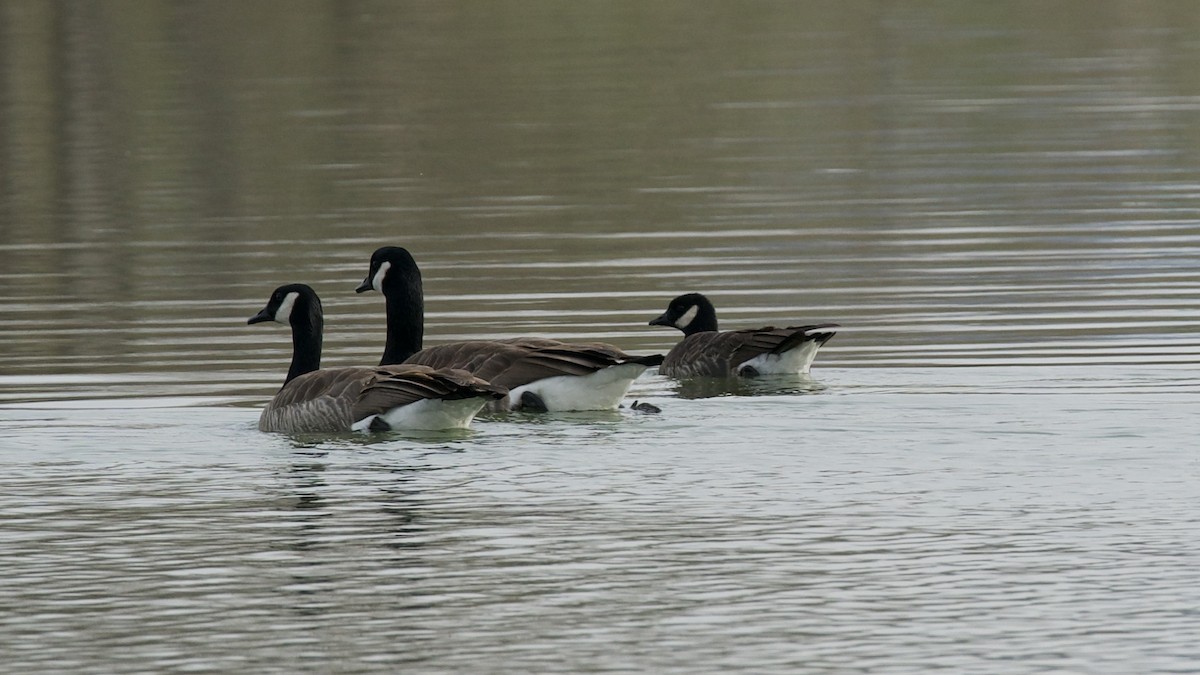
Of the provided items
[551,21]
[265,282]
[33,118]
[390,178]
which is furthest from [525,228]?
[551,21]

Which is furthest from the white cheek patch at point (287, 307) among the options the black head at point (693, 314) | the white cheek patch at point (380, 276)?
the black head at point (693, 314)

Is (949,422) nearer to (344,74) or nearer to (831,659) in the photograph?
(831,659)

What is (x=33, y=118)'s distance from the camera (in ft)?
162

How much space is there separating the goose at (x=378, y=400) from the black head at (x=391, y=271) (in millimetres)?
2382

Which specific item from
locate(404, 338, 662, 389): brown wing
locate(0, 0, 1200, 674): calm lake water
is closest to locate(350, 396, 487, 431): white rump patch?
locate(0, 0, 1200, 674): calm lake water

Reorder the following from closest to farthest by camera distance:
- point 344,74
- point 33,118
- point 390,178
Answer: point 390,178 → point 33,118 → point 344,74

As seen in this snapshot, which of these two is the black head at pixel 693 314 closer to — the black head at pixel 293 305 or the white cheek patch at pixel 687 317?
the white cheek patch at pixel 687 317

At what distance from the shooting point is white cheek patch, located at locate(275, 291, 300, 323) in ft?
55.7

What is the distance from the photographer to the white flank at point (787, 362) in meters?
17.8

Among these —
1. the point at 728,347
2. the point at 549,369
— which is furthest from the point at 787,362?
the point at 549,369

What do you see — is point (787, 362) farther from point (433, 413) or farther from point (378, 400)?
point (378, 400)

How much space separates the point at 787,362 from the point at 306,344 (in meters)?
3.82

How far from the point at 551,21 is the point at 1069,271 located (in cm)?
4918

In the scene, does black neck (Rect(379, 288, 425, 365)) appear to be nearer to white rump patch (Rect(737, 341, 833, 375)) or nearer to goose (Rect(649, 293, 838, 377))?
goose (Rect(649, 293, 838, 377))
